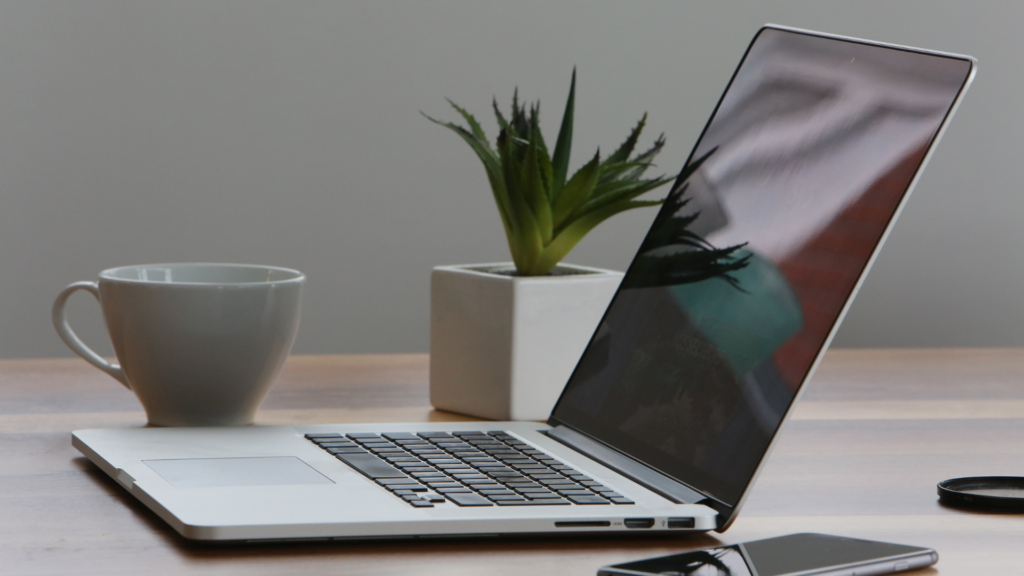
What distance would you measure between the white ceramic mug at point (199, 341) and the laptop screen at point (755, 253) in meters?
0.22

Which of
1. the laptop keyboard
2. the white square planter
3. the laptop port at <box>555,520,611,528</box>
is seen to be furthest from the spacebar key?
the white square planter

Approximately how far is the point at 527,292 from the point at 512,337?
0.04 meters

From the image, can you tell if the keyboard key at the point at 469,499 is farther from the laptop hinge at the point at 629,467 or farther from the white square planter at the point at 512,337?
the white square planter at the point at 512,337

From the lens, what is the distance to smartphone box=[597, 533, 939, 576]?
45 centimetres

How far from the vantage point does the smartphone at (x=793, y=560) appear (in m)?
0.45

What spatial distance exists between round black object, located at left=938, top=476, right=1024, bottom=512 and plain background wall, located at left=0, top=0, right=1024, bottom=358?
1.43 metres

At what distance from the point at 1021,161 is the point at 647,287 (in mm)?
1664

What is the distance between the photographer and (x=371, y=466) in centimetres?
60

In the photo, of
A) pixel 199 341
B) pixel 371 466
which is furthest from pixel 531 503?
pixel 199 341

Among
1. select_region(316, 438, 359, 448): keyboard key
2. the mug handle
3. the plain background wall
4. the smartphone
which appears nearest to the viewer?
the smartphone

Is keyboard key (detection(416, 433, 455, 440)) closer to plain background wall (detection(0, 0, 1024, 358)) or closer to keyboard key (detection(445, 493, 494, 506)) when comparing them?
keyboard key (detection(445, 493, 494, 506))

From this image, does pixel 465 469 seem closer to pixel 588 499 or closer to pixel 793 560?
pixel 588 499

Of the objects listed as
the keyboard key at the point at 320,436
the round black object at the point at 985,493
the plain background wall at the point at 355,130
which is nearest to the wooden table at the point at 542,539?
the round black object at the point at 985,493

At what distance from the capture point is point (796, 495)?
623 mm
